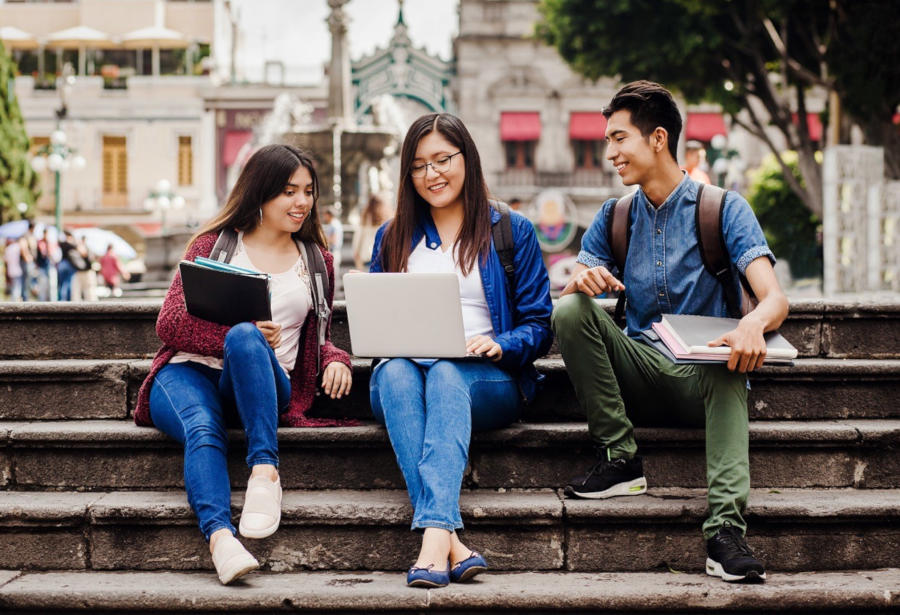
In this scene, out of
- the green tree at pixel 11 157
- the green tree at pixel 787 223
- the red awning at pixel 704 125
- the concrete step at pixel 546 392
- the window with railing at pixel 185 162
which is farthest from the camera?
the window with railing at pixel 185 162

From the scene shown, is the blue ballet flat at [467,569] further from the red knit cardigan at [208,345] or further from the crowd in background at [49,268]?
the crowd in background at [49,268]

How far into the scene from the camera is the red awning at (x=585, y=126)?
3416 centimetres

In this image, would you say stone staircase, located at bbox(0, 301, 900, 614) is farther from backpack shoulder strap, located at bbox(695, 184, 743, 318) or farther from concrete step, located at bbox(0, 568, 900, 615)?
backpack shoulder strap, located at bbox(695, 184, 743, 318)

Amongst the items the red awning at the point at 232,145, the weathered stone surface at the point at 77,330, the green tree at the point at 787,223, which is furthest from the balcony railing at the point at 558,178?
the weathered stone surface at the point at 77,330

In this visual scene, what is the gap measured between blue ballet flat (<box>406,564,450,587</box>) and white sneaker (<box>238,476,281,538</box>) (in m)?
0.53

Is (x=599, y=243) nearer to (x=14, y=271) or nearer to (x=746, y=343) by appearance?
(x=746, y=343)

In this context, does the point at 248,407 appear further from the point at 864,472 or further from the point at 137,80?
the point at 137,80

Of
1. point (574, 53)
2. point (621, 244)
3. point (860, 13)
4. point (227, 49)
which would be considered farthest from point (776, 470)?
point (227, 49)

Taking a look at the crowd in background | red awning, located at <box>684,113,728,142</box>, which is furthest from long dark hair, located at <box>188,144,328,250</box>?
red awning, located at <box>684,113,728,142</box>

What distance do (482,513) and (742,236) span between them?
1378 mm

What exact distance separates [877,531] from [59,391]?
330cm

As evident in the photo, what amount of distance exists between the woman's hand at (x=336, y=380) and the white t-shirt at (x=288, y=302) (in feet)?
0.56

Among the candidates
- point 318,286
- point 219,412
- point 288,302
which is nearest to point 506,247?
point 318,286

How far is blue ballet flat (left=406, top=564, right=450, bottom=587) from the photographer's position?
3.07 meters
